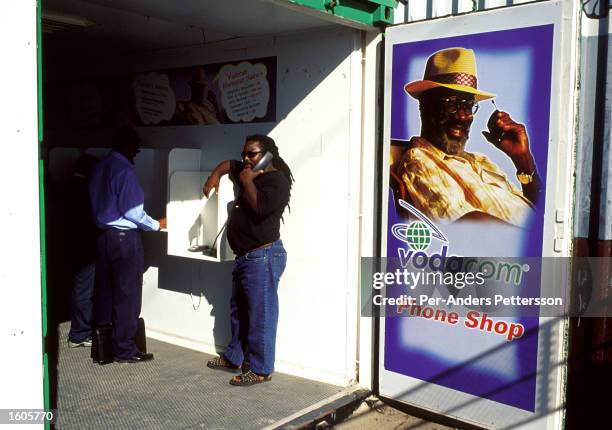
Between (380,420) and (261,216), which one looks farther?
(261,216)

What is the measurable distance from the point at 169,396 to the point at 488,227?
8.40 feet

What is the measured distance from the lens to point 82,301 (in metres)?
5.69

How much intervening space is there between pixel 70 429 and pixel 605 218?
11.8 feet

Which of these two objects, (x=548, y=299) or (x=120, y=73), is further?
(x=120, y=73)

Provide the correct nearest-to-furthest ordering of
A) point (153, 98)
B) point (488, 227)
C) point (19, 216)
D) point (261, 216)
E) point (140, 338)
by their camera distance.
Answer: point (19, 216)
point (488, 227)
point (261, 216)
point (140, 338)
point (153, 98)

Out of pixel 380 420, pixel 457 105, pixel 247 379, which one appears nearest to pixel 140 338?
pixel 247 379

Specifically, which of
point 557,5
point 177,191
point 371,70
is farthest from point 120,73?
point 557,5

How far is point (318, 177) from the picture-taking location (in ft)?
16.2

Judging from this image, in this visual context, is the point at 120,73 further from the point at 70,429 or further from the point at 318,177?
the point at 70,429

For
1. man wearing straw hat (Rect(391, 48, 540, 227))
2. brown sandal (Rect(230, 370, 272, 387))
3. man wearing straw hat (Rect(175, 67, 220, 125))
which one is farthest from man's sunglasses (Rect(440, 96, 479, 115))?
brown sandal (Rect(230, 370, 272, 387))

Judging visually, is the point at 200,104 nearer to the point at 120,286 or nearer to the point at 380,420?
the point at 120,286

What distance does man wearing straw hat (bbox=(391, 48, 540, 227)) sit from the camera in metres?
3.99

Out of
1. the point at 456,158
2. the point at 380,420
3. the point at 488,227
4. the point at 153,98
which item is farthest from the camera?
the point at 153,98

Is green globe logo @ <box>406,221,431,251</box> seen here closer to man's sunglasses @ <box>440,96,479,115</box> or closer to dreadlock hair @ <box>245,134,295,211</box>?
man's sunglasses @ <box>440,96,479,115</box>
